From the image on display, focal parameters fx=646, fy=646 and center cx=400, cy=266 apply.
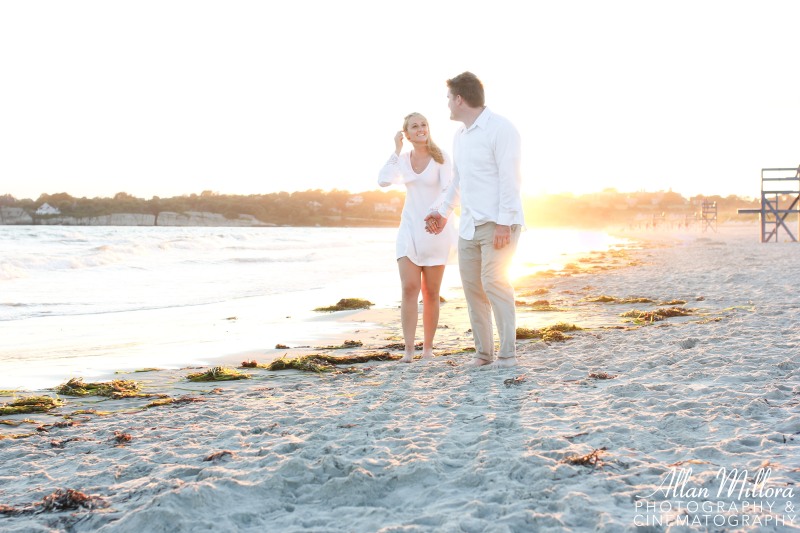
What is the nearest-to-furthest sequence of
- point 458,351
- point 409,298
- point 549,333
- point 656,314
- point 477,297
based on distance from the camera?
1. point 477,297
2. point 409,298
3. point 458,351
4. point 549,333
5. point 656,314

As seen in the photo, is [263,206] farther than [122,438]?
Yes

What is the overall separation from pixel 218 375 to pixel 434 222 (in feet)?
5.91

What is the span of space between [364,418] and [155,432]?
3.21 ft

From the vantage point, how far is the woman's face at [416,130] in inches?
185

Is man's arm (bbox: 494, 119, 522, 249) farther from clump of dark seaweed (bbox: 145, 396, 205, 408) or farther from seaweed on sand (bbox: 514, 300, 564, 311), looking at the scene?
A: seaweed on sand (bbox: 514, 300, 564, 311)

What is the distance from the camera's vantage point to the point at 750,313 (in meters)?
6.10

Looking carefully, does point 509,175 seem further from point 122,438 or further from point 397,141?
point 122,438

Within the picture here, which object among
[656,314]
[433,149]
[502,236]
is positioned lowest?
[656,314]

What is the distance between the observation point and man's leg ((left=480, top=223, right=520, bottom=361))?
423 centimetres

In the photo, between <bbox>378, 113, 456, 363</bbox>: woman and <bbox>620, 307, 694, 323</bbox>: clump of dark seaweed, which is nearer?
<bbox>378, 113, 456, 363</bbox>: woman

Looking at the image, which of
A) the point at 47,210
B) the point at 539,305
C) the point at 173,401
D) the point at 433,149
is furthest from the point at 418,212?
the point at 47,210

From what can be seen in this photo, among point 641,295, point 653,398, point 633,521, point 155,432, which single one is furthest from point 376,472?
point 641,295

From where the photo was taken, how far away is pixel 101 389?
3.89 metres

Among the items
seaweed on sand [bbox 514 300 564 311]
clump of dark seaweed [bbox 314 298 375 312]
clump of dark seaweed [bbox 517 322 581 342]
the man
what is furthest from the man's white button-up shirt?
clump of dark seaweed [bbox 314 298 375 312]
